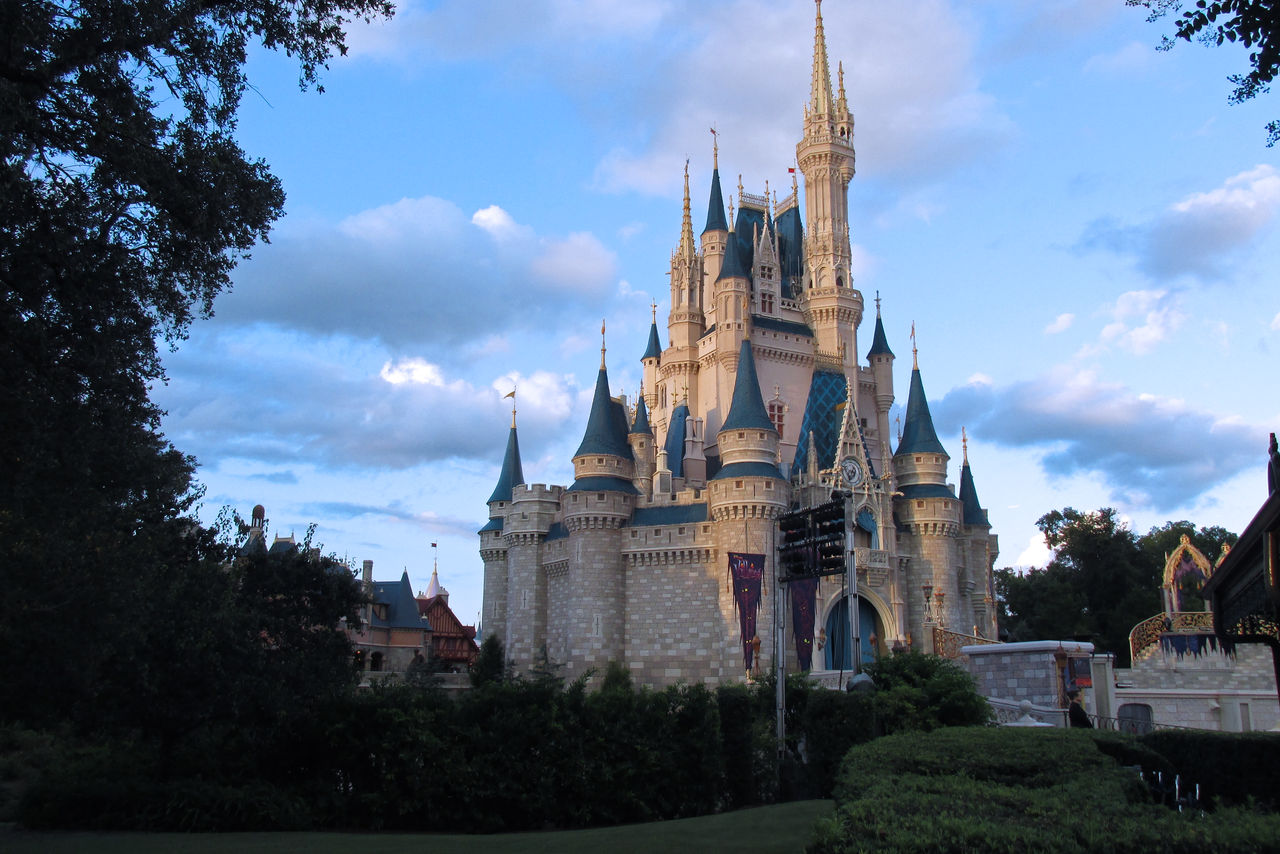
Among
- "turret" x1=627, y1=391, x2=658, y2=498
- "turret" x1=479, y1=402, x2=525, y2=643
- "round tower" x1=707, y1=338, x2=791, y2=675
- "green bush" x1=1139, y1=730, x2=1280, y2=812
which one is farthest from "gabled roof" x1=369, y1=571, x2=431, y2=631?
"green bush" x1=1139, y1=730, x2=1280, y2=812

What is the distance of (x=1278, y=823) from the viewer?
6.11m

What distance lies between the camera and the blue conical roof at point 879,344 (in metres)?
53.5

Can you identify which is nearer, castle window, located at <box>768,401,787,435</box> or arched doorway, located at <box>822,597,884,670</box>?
arched doorway, located at <box>822,597,884,670</box>

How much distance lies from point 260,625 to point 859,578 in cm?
2983

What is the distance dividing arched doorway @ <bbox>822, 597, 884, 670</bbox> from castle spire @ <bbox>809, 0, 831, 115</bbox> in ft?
85.2

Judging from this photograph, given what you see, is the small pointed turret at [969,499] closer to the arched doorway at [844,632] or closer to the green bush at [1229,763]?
the arched doorway at [844,632]

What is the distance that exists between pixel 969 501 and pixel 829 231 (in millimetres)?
15895

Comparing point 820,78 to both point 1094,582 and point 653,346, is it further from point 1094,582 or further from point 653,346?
point 1094,582

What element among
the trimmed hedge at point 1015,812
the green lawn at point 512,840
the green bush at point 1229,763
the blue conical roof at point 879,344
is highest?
the blue conical roof at point 879,344

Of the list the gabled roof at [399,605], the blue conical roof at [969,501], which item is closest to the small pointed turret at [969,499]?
the blue conical roof at [969,501]

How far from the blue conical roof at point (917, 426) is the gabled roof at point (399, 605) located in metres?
29.1

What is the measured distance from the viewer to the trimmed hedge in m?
6.02

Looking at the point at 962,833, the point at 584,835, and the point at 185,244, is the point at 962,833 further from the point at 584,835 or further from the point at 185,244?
the point at 185,244

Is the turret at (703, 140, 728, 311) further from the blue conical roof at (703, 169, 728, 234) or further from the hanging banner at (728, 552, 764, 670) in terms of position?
the hanging banner at (728, 552, 764, 670)
